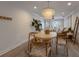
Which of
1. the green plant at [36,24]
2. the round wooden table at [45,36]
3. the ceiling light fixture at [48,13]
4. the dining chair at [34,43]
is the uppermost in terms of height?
the ceiling light fixture at [48,13]

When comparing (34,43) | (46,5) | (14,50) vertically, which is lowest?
(14,50)

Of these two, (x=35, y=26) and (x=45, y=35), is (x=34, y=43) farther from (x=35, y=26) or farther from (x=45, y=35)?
(x=35, y=26)

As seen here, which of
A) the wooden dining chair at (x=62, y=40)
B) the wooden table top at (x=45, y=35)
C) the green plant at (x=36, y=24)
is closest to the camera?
the wooden table top at (x=45, y=35)

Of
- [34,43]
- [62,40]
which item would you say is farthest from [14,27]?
[62,40]

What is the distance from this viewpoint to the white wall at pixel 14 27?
3.44 metres

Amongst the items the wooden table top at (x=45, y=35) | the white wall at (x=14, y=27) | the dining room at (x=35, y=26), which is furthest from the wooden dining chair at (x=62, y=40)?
the white wall at (x=14, y=27)

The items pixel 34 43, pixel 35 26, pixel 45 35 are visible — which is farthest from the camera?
pixel 35 26

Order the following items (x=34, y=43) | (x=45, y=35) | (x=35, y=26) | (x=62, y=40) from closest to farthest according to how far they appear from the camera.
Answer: (x=34, y=43), (x=45, y=35), (x=35, y=26), (x=62, y=40)

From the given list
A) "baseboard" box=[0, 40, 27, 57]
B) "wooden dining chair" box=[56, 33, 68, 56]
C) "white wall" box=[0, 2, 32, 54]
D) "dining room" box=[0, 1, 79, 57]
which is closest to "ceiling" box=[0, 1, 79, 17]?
"dining room" box=[0, 1, 79, 57]

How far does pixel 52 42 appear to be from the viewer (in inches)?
139

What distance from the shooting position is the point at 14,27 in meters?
3.59

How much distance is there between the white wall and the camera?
3.44 m

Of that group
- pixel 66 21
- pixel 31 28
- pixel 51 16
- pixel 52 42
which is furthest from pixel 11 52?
pixel 66 21

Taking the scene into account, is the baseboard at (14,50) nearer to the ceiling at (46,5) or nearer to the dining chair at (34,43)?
the dining chair at (34,43)
